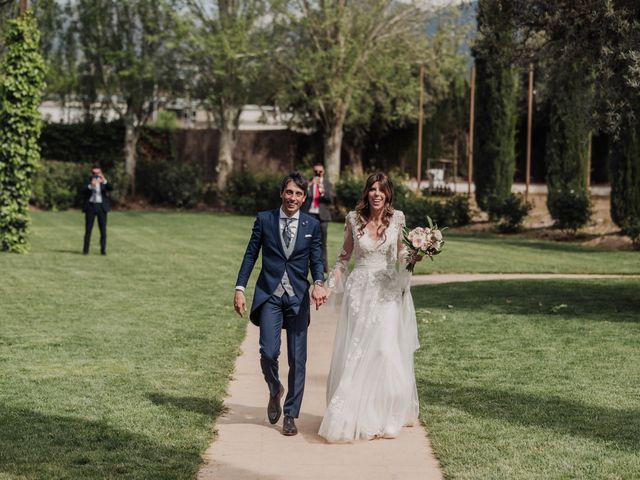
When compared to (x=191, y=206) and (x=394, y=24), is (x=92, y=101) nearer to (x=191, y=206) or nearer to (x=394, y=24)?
(x=191, y=206)

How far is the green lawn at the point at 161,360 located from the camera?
25.8 feet

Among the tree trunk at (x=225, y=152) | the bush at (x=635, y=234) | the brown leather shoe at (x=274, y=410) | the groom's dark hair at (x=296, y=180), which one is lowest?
the brown leather shoe at (x=274, y=410)

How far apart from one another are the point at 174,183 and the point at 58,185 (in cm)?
454

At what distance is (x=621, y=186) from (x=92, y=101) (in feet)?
84.1

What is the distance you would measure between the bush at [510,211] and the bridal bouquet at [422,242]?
2667 centimetres

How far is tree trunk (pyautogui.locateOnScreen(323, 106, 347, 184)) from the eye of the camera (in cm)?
4275

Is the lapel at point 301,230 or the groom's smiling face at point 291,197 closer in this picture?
the groom's smiling face at point 291,197

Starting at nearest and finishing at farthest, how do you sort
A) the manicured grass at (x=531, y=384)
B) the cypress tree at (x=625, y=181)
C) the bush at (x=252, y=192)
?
the manicured grass at (x=531, y=384) < the cypress tree at (x=625, y=181) < the bush at (x=252, y=192)

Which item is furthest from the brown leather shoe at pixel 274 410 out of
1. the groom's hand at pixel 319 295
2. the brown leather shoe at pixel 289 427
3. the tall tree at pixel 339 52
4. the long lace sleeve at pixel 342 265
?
the tall tree at pixel 339 52

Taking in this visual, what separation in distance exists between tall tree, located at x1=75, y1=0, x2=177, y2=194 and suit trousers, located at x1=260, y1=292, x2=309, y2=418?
36.6 m

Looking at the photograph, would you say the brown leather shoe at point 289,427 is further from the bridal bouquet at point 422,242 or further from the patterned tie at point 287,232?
the bridal bouquet at point 422,242

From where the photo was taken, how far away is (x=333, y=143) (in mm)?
43094

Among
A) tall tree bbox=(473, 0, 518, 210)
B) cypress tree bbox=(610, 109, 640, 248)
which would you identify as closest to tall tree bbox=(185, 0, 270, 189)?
tall tree bbox=(473, 0, 518, 210)

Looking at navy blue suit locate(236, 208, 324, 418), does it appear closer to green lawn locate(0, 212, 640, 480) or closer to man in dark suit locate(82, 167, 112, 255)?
green lawn locate(0, 212, 640, 480)
